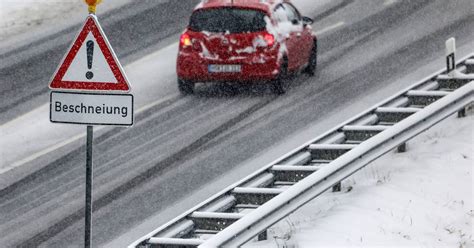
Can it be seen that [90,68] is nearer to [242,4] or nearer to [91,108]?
[91,108]

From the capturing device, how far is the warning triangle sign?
39.5 ft

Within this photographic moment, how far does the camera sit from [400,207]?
47.2ft

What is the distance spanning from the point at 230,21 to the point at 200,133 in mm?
3600

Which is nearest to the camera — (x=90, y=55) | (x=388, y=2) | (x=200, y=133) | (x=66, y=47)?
(x=90, y=55)

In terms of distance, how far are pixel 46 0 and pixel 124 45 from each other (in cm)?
409

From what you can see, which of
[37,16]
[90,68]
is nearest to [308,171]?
[90,68]

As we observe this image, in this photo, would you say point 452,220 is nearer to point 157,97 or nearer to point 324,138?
point 324,138

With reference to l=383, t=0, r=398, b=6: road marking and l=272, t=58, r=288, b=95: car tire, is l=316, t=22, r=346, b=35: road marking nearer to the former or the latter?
l=383, t=0, r=398, b=6: road marking

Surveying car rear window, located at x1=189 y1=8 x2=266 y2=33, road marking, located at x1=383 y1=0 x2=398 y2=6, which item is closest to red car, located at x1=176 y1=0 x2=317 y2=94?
car rear window, located at x1=189 y1=8 x2=266 y2=33

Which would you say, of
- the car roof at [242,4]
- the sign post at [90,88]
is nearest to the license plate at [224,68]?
the car roof at [242,4]

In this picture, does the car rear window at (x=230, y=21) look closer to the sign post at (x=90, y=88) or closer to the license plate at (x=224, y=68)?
the license plate at (x=224, y=68)

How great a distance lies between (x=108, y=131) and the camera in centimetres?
2050

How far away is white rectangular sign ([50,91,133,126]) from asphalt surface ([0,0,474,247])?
2.92 m

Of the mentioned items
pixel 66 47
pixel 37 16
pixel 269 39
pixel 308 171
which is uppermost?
pixel 37 16
